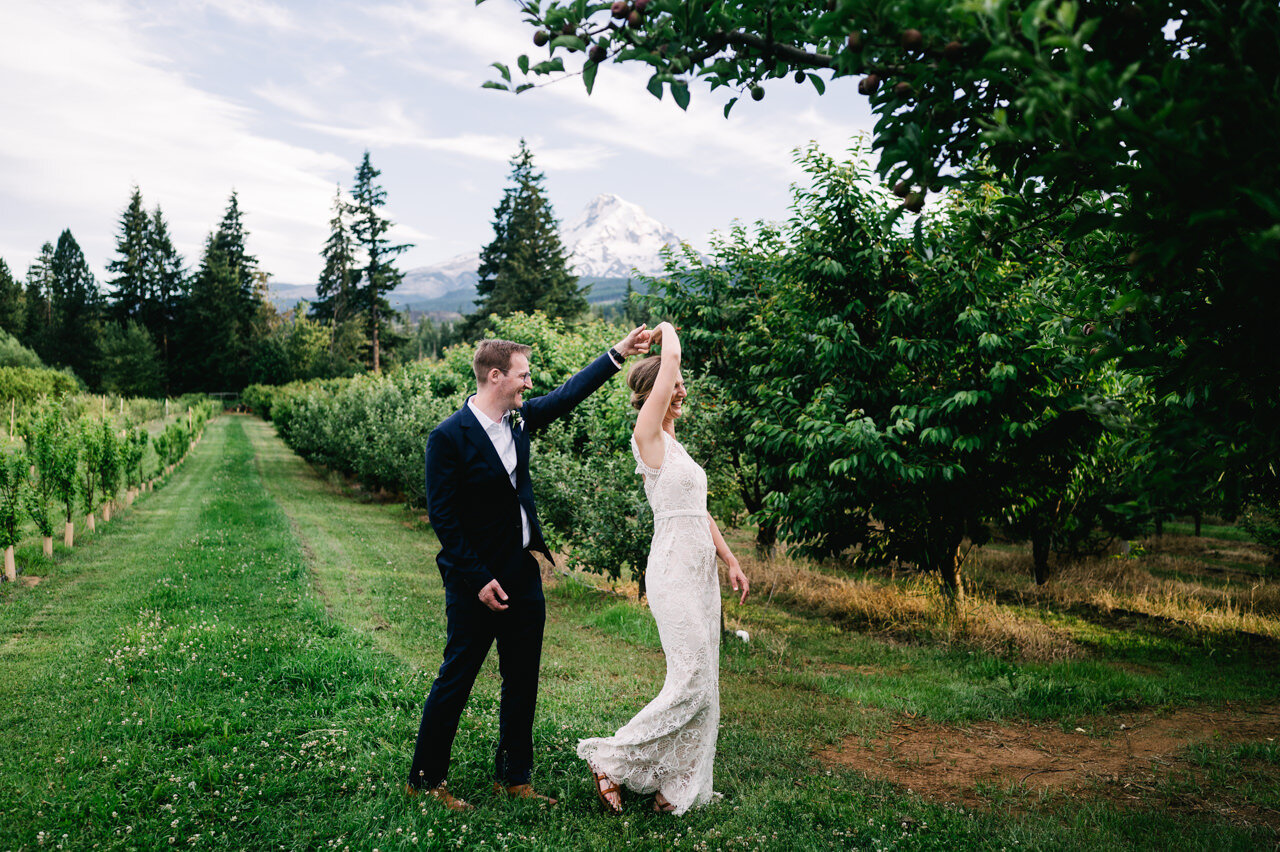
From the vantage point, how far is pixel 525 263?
48.6 metres

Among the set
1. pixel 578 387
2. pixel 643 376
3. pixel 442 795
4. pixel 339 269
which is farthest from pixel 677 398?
pixel 339 269

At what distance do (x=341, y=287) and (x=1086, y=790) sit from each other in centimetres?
5988

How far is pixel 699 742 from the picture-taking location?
4.00 m

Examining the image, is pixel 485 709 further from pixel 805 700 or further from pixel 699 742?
pixel 805 700

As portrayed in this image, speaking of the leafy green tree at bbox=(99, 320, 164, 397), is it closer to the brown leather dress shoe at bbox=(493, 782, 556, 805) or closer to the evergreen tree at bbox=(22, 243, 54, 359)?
the evergreen tree at bbox=(22, 243, 54, 359)

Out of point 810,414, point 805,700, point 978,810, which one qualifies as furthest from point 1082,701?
point 810,414

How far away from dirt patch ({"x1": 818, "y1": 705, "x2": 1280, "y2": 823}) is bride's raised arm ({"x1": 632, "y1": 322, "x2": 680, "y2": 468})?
268cm

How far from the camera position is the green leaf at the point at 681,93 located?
2498 mm

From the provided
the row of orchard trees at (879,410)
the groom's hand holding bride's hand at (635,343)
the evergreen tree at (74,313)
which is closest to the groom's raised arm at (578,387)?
the groom's hand holding bride's hand at (635,343)

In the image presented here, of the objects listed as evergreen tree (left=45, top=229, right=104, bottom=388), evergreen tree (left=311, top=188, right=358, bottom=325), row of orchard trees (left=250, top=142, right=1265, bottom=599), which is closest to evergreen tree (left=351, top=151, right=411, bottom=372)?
evergreen tree (left=311, top=188, right=358, bottom=325)

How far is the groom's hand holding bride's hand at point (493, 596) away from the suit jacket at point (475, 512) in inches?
1.9

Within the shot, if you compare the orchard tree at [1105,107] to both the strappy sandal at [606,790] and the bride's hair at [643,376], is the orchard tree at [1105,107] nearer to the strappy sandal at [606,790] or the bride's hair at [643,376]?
the bride's hair at [643,376]

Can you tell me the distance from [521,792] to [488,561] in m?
1.34

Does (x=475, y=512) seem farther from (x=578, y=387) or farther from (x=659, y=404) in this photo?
(x=659, y=404)
